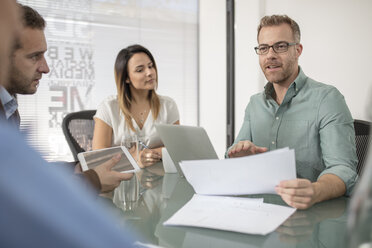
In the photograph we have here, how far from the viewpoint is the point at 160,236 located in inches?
31.1

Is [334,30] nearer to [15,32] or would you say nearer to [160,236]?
[160,236]

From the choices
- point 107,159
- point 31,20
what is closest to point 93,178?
point 107,159

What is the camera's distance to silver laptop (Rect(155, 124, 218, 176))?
143 cm

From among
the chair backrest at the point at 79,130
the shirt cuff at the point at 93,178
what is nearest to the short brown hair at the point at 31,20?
the chair backrest at the point at 79,130

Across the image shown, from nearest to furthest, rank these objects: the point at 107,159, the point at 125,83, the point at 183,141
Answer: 1. the point at 107,159
2. the point at 183,141
3. the point at 125,83

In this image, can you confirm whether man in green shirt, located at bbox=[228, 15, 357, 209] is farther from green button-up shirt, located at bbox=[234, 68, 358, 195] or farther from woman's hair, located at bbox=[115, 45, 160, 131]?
woman's hair, located at bbox=[115, 45, 160, 131]

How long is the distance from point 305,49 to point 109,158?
271 centimetres

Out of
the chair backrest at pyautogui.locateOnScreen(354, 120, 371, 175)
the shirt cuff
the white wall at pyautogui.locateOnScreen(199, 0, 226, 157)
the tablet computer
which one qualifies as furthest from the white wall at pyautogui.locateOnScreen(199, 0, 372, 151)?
the shirt cuff

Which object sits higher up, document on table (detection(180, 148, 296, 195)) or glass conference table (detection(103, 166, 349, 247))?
document on table (detection(180, 148, 296, 195))

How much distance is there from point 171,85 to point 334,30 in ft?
6.73

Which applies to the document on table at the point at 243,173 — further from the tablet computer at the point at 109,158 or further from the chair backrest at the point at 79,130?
the chair backrest at the point at 79,130

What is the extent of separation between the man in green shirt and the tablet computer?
439 millimetres

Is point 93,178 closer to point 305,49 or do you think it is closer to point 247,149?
point 247,149

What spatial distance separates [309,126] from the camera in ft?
5.25
